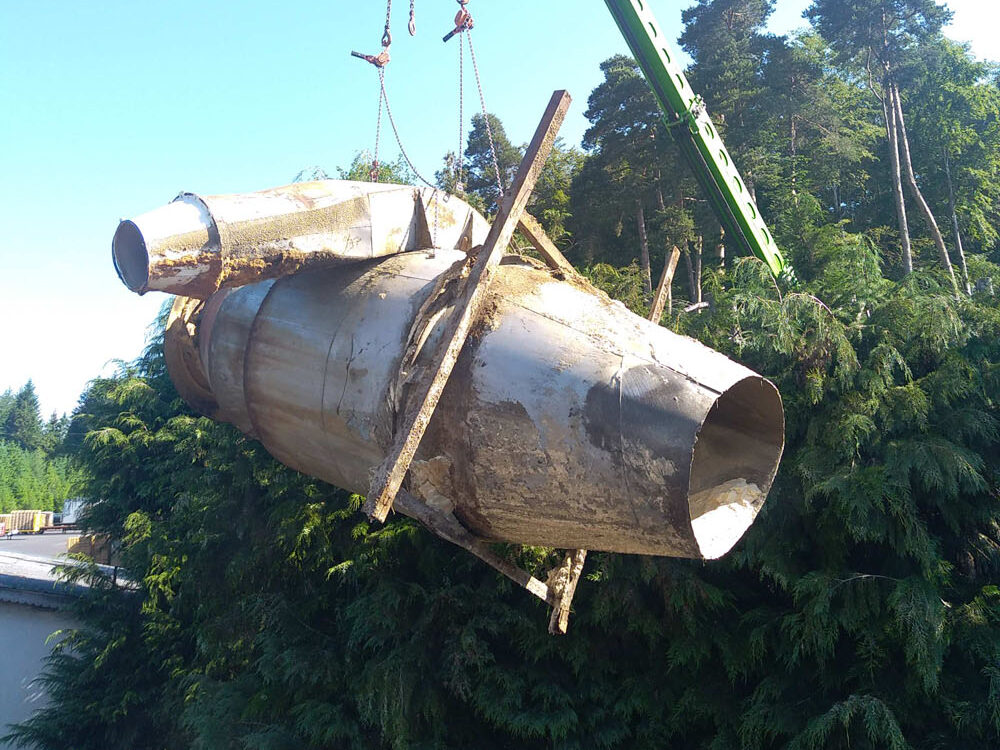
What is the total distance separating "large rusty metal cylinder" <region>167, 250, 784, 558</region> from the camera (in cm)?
246

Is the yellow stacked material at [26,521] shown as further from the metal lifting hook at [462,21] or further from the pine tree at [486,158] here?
the metal lifting hook at [462,21]

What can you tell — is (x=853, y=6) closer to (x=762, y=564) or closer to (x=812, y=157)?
(x=812, y=157)

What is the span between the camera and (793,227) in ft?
33.4

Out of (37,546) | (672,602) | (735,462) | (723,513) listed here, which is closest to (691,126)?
(672,602)

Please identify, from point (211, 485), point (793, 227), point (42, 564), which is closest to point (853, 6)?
point (793, 227)

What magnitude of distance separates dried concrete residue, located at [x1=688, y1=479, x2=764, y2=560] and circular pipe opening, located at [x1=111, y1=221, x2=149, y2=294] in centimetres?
207

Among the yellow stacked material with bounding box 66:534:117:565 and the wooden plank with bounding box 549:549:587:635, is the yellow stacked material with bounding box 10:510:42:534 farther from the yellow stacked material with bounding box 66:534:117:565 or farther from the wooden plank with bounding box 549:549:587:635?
the wooden plank with bounding box 549:549:587:635

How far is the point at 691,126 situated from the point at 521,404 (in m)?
6.28

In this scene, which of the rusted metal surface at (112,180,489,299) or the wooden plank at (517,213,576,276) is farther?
the wooden plank at (517,213,576,276)

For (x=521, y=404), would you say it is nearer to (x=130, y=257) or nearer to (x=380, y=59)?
(x=130, y=257)

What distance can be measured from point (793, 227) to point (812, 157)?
28.9ft

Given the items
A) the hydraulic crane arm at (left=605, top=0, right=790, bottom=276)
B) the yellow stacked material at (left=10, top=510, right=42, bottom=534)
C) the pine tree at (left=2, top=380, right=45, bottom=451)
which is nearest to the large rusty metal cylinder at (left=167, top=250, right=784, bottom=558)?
the hydraulic crane arm at (left=605, top=0, right=790, bottom=276)

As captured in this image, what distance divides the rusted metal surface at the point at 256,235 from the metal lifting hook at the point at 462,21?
8.72 ft

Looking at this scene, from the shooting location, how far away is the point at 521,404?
2545 millimetres
